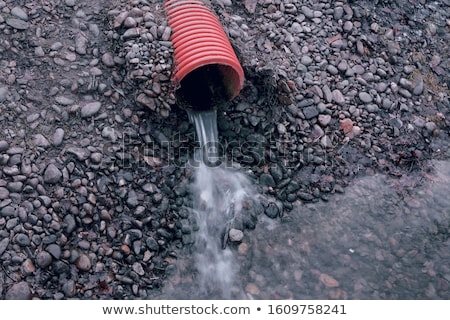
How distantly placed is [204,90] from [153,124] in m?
0.83

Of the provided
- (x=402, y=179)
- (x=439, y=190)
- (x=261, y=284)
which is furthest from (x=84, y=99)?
(x=439, y=190)

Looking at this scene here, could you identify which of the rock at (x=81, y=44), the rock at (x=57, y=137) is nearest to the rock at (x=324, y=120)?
the rock at (x=81, y=44)

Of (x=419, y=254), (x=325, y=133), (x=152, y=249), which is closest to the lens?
(x=152, y=249)

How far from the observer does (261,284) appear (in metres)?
5.01

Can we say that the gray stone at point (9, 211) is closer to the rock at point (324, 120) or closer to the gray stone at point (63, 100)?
the gray stone at point (63, 100)

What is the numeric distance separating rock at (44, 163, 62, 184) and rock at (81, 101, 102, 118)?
65 centimetres

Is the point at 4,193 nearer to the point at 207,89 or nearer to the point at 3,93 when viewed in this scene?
the point at 3,93

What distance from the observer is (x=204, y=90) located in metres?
5.89

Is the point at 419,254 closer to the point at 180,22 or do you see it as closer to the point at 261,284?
the point at 261,284

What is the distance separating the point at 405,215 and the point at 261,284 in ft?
5.85

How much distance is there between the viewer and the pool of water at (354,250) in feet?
16.4

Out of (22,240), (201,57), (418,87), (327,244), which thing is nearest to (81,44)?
(201,57)

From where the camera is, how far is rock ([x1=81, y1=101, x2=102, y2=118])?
5.17 m

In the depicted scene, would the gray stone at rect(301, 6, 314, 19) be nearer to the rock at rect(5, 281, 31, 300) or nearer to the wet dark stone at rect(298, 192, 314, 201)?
the wet dark stone at rect(298, 192, 314, 201)
